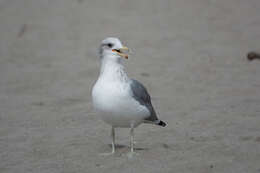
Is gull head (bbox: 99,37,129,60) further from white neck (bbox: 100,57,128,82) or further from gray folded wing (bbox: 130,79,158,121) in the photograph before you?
gray folded wing (bbox: 130,79,158,121)

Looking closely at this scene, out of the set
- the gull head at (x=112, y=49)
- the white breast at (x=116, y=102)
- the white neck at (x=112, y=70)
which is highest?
the gull head at (x=112, y=49)

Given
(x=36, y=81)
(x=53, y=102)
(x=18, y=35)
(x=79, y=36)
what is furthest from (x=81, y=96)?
(x=18, y=35)

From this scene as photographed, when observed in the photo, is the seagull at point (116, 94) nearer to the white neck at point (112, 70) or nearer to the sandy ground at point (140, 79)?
the white neck at point (112, 70)

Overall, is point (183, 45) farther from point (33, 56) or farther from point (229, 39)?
point (33, 56)

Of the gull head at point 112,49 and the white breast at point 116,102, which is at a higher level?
the gull head at point 112,49

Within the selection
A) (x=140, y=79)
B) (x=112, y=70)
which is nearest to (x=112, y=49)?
(x=112, y=70)

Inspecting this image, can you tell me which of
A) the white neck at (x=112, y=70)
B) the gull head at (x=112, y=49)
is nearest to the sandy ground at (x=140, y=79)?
the white neck at (x=112, y=70)

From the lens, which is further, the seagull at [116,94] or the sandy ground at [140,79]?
the sandy ground at [140,79]

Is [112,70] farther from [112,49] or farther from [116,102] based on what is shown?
[116,102]

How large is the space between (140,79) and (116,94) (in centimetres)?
428

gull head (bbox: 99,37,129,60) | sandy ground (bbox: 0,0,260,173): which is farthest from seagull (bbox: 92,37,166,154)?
sandy ground (bbox: 0,0,260,173)

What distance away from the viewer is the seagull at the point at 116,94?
475 cm

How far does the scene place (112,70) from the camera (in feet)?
16.1

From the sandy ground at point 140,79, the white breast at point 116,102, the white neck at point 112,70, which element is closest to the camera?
the white breast at point 116,102
